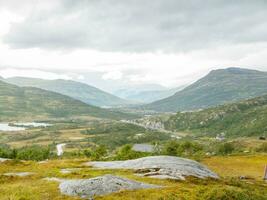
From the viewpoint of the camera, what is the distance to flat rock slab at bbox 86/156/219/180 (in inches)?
2731

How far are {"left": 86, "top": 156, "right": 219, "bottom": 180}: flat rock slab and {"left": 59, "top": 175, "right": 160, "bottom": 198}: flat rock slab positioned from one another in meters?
11.9

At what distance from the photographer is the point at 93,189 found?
172 ft

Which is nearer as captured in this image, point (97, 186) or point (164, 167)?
point (97, 186)

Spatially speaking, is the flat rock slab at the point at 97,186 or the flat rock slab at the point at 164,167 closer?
the flat rock slab at the point at 97,186

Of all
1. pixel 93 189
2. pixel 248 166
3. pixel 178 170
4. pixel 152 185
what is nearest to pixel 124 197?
pixel 93 189

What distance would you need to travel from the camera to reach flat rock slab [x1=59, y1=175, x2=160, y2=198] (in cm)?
5184

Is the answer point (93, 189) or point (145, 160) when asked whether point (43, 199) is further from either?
point (145, 160)

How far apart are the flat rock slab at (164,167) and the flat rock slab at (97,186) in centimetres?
1193

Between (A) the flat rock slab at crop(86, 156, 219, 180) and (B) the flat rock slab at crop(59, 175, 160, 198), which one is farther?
(A) the flat rock slab at crop(86, 156, 219, 180)

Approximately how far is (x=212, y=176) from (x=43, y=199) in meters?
39.5

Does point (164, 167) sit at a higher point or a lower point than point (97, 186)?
lower

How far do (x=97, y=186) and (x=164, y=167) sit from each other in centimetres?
2218

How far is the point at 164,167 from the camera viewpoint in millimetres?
72750

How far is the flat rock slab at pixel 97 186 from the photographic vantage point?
51.8 m
